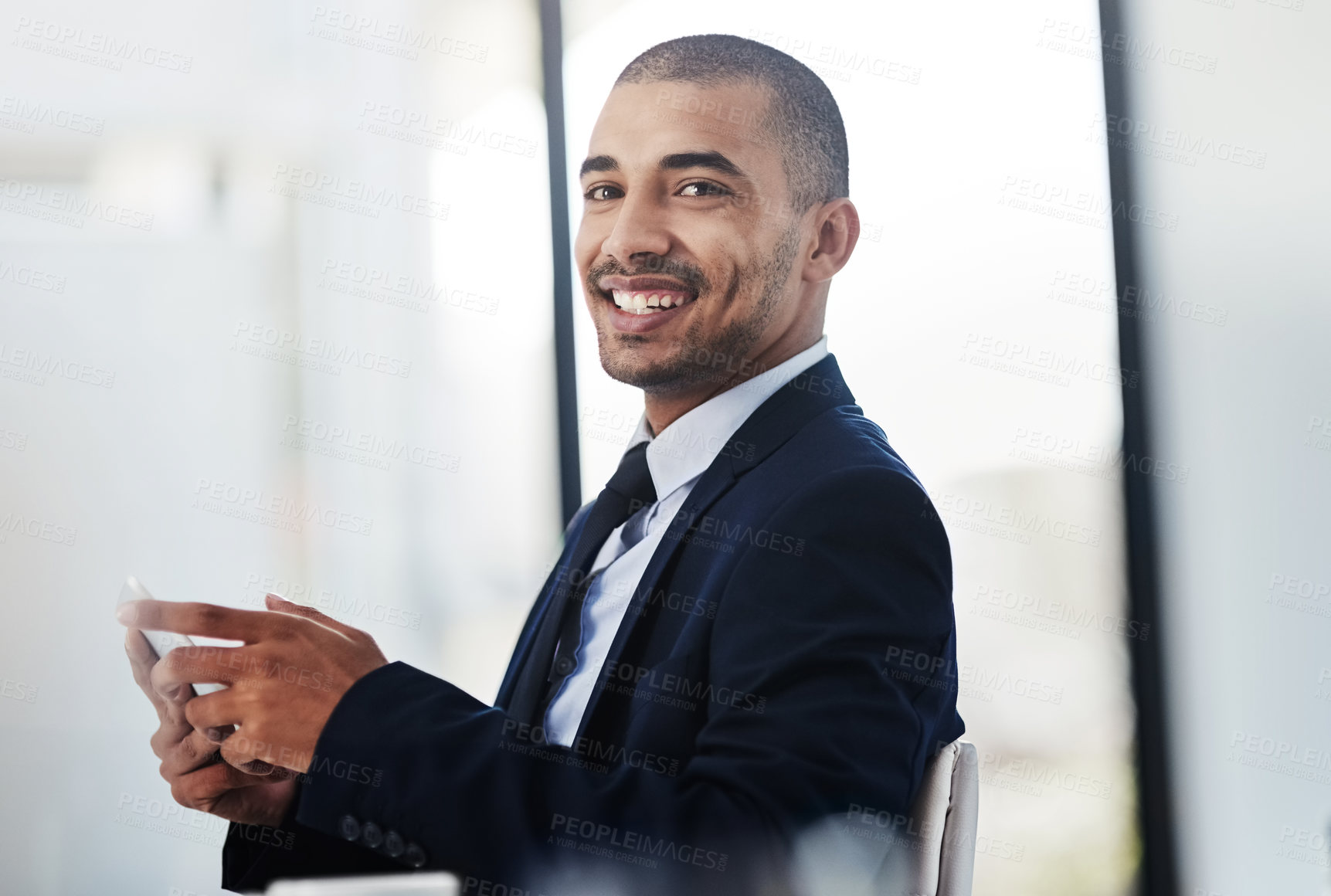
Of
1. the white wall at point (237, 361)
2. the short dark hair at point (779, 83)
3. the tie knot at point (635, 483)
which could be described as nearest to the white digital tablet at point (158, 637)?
the tie knot at point (635, 483)

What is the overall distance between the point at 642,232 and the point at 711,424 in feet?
1.07

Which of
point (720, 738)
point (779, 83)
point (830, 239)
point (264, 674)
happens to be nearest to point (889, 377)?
point (830, 239)

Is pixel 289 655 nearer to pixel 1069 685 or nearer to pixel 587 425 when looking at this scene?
pixel 1069 685

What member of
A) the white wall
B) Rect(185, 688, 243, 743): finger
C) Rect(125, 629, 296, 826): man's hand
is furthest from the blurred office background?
Rect(185, 688, 243, 743): finger

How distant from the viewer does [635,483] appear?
5.03ft

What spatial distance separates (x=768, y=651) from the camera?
1069mm

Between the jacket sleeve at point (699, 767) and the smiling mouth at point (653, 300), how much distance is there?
1.96 feet

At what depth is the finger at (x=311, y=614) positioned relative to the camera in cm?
114

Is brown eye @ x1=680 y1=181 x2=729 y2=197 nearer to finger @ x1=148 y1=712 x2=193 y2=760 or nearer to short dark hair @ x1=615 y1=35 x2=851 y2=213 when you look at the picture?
short dark hair @ x1=615 y1=35 x2=851 y2=213

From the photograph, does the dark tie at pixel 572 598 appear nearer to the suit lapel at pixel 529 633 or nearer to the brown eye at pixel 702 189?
the suit lapel at pixel 529 633

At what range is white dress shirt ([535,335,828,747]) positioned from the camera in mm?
1341

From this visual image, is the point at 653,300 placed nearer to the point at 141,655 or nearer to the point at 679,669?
the point at 679,669

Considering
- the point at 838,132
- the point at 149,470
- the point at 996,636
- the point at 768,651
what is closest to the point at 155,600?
the point at 768,651

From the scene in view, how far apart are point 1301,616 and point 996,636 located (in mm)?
644
